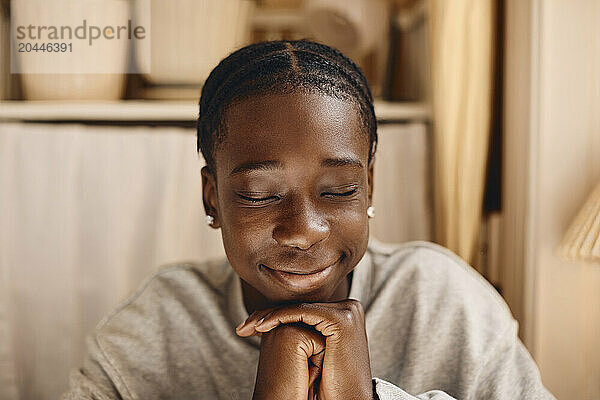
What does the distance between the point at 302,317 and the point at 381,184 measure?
2.19 ft

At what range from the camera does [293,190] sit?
765mm

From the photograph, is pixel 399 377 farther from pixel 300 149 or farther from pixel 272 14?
pixel 272 14

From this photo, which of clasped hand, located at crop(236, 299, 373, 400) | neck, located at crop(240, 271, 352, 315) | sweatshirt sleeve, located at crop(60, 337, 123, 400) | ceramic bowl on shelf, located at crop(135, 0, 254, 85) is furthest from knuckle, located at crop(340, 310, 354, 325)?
ceramic bowl on shelf, located at crop(135, 0, 254, 85)

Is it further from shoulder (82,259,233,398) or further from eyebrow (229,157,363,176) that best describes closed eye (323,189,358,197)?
shoulder (82,259,233,398)

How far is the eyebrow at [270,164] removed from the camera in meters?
0.76

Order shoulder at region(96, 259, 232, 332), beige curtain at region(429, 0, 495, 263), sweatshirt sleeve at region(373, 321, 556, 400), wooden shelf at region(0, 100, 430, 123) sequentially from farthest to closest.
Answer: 1. wooden shelf at region(0, 100, 430, 123)
2. beige curtain at region(429, 0, 495, 263)
3. shoulder at region(96, 259, 232, 332)
4. sweatshirt sleeve at region(373, 321, 556, 400)

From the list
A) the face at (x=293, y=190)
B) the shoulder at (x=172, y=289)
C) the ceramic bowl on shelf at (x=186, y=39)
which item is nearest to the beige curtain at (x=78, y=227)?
the ceramic bowl on shelf at (x=186, y=39)

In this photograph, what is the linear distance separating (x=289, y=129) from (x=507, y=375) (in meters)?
0.46

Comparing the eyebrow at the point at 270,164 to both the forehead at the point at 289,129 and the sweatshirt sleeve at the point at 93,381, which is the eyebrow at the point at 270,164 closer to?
the forehead at the point at 289,129

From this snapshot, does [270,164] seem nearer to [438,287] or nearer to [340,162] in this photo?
[340,162]

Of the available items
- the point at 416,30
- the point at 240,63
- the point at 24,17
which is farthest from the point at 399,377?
the point at 24,17

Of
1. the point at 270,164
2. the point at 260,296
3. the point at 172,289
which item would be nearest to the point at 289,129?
the point at 270,164

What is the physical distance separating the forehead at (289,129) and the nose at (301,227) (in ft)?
0.20

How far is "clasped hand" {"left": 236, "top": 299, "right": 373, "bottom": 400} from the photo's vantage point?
0.76m
